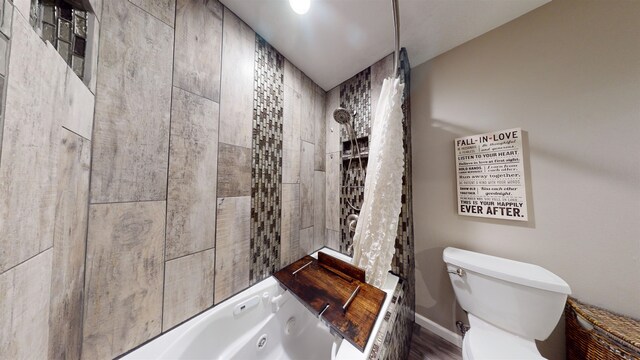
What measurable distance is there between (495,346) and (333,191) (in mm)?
1320

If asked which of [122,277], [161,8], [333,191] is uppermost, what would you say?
[161,8]

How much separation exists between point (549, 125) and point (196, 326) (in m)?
2.14

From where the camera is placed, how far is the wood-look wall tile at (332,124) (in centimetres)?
168

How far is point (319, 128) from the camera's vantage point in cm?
170

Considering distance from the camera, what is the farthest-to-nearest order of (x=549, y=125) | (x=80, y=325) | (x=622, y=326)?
(x=549, y=125) < (x=622, y=326) < (x=80, y=325)

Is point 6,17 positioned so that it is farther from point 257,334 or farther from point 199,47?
point 257,334

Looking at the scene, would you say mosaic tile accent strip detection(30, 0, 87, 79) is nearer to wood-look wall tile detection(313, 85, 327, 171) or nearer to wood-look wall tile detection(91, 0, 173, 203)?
wood-look wall tile detection(91, 0, 173, 203)

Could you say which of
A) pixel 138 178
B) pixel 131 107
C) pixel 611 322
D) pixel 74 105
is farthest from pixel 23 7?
pixel 611 322

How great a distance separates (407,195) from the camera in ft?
4.30

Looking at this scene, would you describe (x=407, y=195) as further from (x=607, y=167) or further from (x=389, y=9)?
(x=389, y=9)

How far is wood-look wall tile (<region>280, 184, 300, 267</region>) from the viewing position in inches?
53.1

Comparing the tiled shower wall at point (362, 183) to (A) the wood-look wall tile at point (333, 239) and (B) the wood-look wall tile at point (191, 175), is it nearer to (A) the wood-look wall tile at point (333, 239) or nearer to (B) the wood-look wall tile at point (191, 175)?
(A) the wood-look wall tile at point (333, 239)

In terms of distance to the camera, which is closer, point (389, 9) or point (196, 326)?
point (196, 326)

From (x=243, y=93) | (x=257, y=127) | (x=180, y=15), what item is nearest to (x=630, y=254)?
(x=257, y=127)
